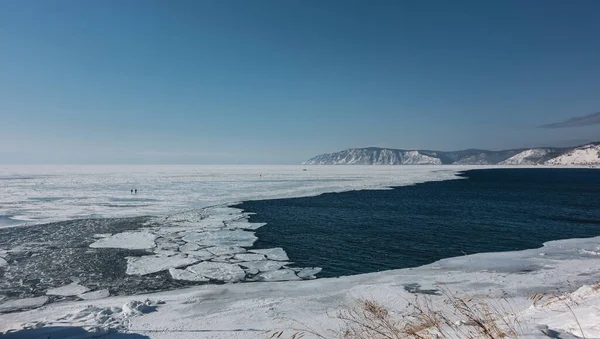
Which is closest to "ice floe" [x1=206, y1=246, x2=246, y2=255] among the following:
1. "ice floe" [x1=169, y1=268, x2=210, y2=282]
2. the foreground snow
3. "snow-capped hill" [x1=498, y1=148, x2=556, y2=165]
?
"ice floe" [x1=169, y1=268, x2=210, y2=282]

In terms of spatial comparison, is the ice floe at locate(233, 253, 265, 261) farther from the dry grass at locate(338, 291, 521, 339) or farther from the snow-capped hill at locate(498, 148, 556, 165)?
the snow-capped hill at locate(498, 148, 556, 165)

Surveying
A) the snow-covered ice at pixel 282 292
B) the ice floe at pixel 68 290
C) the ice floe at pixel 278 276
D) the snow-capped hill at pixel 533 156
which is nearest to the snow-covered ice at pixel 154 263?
the snow-covered ice at pixel 282 292

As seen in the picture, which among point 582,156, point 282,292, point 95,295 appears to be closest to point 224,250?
point 95,295

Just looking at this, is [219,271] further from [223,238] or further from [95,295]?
[223,238]

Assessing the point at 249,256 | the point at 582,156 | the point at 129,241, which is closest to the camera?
the point at 249,256

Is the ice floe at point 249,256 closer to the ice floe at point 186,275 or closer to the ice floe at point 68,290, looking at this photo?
the ice floe at point 186,275

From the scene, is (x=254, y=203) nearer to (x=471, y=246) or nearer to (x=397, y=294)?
(x=471, y=246)
